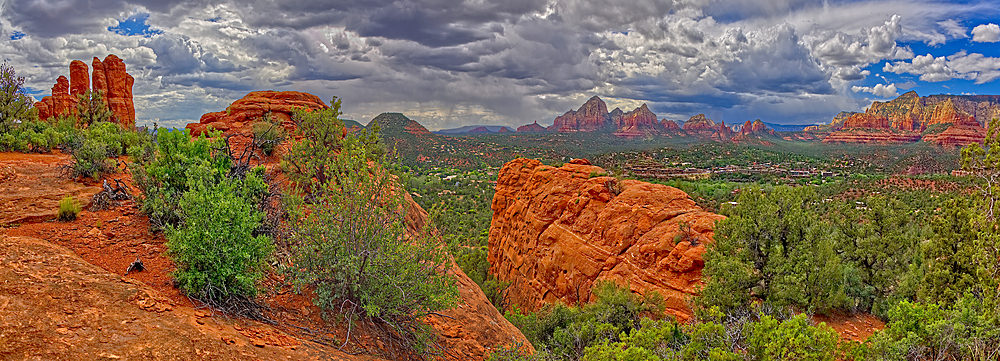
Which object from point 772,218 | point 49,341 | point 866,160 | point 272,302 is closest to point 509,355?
point 272,302

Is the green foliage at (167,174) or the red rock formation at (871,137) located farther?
the red rock formation at (871,137)

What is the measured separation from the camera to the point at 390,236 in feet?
24.6

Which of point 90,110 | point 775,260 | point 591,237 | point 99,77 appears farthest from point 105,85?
point 775,260

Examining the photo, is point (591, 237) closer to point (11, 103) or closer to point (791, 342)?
point (791, 342)

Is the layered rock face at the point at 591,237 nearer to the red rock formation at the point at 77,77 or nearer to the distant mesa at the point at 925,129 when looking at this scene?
the red rock formation at the point at 77,77

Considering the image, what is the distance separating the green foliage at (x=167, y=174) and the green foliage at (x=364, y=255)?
8.61 ft

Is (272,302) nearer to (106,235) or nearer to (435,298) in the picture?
(435,298)

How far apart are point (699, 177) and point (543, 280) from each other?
55.6m

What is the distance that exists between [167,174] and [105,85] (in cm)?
5189

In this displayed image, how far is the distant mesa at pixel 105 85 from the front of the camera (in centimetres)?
4194

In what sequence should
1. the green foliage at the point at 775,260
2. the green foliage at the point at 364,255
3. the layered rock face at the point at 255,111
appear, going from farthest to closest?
the layered rock face at the point at 255,111 → the green foliage at the point at 775,260 → the green foliage at the point at 364,255

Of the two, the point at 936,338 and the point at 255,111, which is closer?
the point at 936,338

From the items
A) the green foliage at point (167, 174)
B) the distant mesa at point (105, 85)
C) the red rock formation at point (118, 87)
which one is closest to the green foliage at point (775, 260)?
the green foliage at point (167, 174)

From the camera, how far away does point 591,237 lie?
2425 cm
